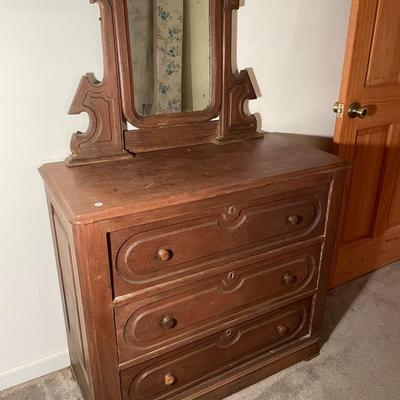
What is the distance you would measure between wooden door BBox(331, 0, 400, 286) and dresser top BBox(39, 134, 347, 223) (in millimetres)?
482

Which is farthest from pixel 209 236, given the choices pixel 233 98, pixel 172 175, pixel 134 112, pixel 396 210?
pixel 396 210

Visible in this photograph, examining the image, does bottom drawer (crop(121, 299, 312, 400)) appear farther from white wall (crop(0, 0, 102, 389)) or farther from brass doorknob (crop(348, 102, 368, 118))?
brass doorknob (crop(348, 102, 368, 118))

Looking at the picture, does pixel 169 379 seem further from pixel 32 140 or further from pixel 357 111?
pixel 357 111

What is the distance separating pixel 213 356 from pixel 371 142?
1.30 meters

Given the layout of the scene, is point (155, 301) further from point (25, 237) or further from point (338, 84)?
point (338, 84)

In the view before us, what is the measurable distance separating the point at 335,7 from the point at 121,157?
1.20 m

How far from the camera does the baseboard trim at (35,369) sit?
5.39 feet

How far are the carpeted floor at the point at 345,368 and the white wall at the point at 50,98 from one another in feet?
0.49

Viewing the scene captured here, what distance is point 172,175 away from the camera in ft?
4.21

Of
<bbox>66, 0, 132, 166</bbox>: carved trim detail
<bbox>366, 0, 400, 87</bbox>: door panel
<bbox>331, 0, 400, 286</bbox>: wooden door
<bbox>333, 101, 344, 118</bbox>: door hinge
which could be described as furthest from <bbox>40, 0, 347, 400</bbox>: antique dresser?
<bbox>366, 0, 400, 87</bbox>: door panel

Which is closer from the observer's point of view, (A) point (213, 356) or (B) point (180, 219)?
(B) point (180, 219)

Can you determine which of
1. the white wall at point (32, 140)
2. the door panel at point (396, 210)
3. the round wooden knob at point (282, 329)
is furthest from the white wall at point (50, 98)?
the round wooden knob at point (282, 329)

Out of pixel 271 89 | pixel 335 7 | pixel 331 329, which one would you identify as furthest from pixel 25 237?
pixel 335 7

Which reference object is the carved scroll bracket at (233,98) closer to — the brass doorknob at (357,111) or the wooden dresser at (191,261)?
the wooden dresser at (191,261)
